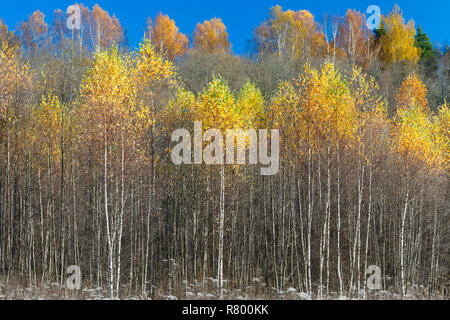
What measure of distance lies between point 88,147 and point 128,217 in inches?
→ 222

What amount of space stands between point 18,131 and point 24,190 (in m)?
3.82

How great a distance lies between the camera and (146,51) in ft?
84.7

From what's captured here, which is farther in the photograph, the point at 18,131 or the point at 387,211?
the point at 387,211

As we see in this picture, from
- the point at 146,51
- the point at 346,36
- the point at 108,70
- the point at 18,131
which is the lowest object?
the point at 18,131

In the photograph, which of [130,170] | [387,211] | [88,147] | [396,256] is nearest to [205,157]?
[130,170]

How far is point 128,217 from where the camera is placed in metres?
27.8

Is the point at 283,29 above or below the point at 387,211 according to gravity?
above

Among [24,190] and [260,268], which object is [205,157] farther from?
[24,190]

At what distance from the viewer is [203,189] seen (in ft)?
92.8

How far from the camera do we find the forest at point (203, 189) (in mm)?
22688

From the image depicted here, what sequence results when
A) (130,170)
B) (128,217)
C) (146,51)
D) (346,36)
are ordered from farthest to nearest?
(346,36)
(128,217)
(146,51)
(130,170)

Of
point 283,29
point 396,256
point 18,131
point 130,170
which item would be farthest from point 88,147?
point 283,29

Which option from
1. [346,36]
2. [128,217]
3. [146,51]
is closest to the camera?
[146,51]

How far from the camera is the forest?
22.7 m
